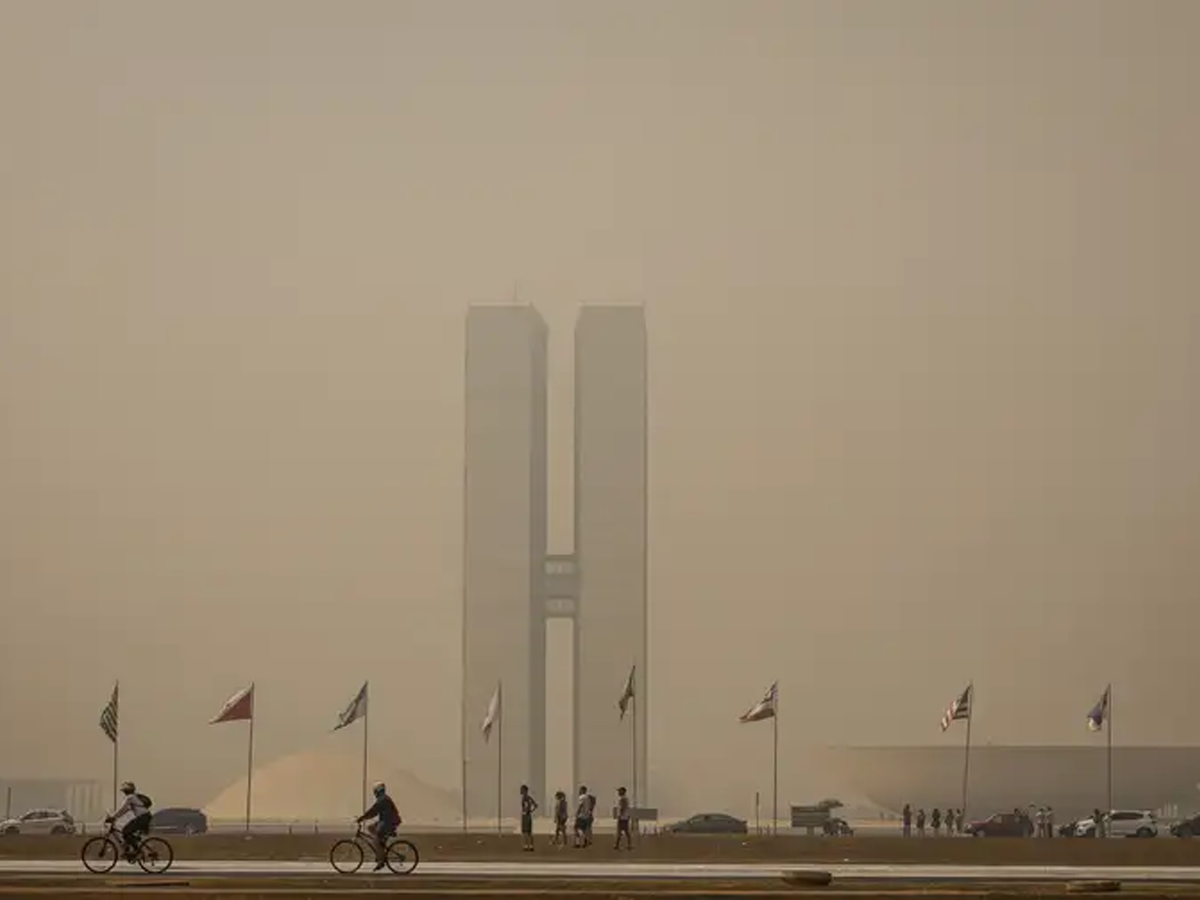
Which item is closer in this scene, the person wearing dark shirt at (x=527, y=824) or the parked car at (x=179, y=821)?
the person wearing dark shirt at (x=527, y=824)

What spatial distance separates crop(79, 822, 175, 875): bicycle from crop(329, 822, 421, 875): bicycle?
3391 mm

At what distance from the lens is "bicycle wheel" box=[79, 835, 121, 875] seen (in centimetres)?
5050

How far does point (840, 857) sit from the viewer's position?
61.0 m

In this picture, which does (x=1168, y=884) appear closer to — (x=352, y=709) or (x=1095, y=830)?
(x=352, y=709)

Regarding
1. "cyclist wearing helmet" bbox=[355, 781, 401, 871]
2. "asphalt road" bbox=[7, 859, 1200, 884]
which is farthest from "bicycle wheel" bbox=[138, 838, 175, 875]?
"cyclist wearing helmet" bbox=[355, 781, 401, 871]

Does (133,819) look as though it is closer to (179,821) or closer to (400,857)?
(400,857)

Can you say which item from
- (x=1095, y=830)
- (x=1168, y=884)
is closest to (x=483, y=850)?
(x=1168, y=884)

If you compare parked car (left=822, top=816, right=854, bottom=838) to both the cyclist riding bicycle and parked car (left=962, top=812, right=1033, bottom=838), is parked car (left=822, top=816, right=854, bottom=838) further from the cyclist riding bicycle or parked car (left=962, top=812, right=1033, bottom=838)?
the cyclist riding bicycle

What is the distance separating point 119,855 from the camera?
51531mm

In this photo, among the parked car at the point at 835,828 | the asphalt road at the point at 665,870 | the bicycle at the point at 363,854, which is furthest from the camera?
the parked car at the point at 835,828

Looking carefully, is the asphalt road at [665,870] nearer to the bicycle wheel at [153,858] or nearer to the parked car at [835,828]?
the bicycle wheel at [153,858]

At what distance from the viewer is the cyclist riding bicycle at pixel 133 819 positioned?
5012cm

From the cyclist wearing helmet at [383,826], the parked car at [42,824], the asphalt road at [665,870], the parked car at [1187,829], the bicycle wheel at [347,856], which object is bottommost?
the parked car at [42,824]

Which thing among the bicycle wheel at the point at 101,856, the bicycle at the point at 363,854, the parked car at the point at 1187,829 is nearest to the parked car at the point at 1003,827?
the parked car at the point at 1187,829
